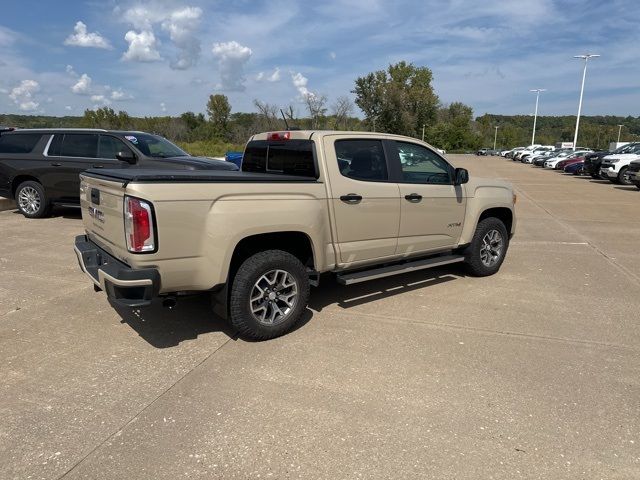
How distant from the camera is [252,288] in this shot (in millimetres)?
3918

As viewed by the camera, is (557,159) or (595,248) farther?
(557,159)

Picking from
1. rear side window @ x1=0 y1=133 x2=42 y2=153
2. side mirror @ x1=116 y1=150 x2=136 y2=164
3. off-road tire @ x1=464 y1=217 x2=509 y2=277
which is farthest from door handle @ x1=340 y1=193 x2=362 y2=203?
rear side window @ x1=0 y1=133 x2=42 y2=153

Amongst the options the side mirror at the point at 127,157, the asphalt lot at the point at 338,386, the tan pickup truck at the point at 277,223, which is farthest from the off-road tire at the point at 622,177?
the side mirror at the point at 127,157

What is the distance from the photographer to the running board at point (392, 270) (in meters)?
4.55

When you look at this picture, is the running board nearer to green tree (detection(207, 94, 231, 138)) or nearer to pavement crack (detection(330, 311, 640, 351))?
pavement crack (detection(330, 311, 640, 351))

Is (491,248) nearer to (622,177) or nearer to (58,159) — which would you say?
(58,159)

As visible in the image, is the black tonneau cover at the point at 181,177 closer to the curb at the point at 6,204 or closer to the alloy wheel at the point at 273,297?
the alloy wheel at the point at 273,297

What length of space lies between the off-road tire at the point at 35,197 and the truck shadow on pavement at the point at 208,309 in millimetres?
5875

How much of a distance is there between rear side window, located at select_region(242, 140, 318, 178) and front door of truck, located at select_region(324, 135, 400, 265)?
8.1 inches

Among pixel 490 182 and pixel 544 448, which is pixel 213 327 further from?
pixel 490 182

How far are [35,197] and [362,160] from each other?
783 centimetres

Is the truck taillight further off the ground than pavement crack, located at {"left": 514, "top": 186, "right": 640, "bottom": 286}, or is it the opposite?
the truck taillight

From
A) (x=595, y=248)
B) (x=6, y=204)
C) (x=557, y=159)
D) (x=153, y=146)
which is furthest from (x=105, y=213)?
(x=557, y=159)

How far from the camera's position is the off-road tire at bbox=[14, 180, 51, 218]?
9.44 m
